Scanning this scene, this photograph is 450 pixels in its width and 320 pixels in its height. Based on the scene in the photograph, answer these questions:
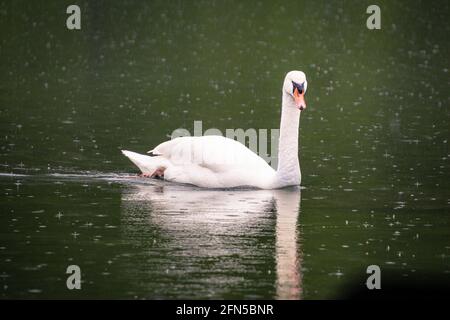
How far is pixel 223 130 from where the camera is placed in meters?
21.5

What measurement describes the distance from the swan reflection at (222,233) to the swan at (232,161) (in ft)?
0.54

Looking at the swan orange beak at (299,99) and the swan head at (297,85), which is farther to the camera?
the swan head at (297,85)

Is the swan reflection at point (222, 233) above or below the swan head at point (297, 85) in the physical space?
below

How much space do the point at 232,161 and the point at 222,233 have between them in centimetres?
303

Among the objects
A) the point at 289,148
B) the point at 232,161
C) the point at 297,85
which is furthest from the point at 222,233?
the point at 297,85

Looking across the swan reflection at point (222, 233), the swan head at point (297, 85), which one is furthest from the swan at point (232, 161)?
the swan reflection at point (222, 233)

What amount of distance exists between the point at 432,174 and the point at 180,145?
354 centimetres

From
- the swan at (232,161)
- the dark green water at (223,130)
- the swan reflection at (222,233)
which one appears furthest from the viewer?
the swan at (232,161)

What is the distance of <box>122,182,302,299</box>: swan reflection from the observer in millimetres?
12016

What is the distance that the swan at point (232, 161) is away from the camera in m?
16.8

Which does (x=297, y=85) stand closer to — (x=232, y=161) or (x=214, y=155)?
(x=232, y=161)

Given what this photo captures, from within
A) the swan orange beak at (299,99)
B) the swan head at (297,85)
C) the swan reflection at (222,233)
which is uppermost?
the swan head at (297,85)

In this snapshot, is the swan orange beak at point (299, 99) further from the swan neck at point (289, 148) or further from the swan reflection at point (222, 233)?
the swan reflection at point (222, 233)
